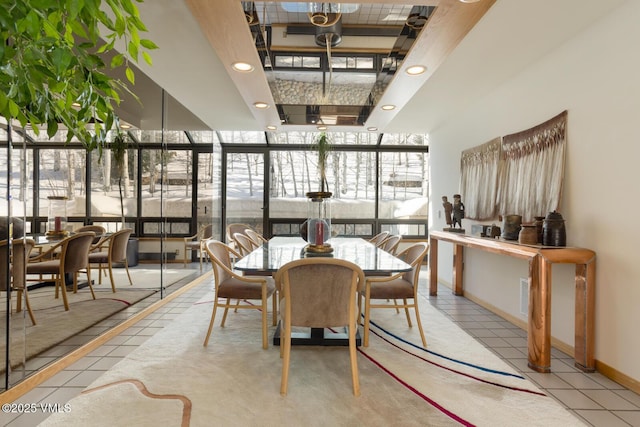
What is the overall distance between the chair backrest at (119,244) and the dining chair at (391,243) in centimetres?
283

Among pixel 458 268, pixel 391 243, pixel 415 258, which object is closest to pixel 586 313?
pixel 415 258

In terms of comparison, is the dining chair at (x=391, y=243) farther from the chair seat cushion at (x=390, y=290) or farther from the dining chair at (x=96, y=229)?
the dining chair at (x=96, y=229)

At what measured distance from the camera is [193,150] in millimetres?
5691

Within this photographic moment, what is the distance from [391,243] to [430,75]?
1.80 meters

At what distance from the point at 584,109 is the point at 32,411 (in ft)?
13.6

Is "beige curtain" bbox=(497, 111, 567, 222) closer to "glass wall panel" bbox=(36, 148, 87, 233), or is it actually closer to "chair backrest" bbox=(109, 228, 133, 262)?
"glass wall panel" bbox=(36, 148, 87, 233)

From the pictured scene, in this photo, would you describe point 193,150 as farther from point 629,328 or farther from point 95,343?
point 629,328

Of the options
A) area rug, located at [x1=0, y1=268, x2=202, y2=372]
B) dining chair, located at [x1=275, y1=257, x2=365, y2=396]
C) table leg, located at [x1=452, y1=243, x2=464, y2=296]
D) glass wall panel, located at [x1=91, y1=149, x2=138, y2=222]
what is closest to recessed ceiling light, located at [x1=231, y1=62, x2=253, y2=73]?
glass wall panel, located at [x1=91, y1=149, x2=138, y2=222]

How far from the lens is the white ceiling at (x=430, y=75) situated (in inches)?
97.4

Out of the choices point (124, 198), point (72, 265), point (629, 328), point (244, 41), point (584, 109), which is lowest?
point (629, 328)

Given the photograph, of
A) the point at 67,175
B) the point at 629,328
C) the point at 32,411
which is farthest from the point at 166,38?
the point at 629,328

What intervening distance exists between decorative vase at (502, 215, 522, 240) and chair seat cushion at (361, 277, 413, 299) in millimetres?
1104

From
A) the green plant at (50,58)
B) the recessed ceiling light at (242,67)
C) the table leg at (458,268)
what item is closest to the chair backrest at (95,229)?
the recessed ceiling light at (242,67)

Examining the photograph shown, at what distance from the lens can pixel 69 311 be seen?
281cm
